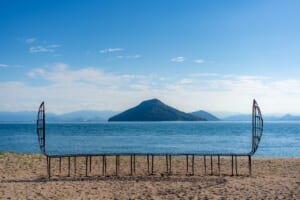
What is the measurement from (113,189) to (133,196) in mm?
1575

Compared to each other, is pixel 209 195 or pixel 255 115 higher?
pixel 255 115

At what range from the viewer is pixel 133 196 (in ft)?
37.6

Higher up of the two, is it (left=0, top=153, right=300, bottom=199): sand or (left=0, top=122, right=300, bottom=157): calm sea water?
(left=0, top=153, right=300, bottom=199): sand

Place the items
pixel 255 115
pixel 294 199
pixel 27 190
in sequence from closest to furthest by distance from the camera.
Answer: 1. pixel 294 199
2. pixel 27 190
3. pixel 255 115

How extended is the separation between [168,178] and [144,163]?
6.77 metres

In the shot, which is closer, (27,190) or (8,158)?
(27,190)

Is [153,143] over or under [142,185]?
under

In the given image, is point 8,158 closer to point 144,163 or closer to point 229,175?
point 144,163

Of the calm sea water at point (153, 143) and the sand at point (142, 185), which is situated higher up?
the sand at point (142, 185)

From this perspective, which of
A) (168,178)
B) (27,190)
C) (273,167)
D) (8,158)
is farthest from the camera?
(8,158)

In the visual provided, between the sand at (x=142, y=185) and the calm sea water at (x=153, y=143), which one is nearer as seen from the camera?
the sand at (x=142, y=185)

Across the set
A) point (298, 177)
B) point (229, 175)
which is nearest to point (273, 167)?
point (298, 177)

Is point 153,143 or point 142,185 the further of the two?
point 153,143

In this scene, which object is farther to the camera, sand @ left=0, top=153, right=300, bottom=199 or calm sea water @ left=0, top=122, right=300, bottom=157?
calm sea water @ left=0, top=122, right=300, bottom=157
